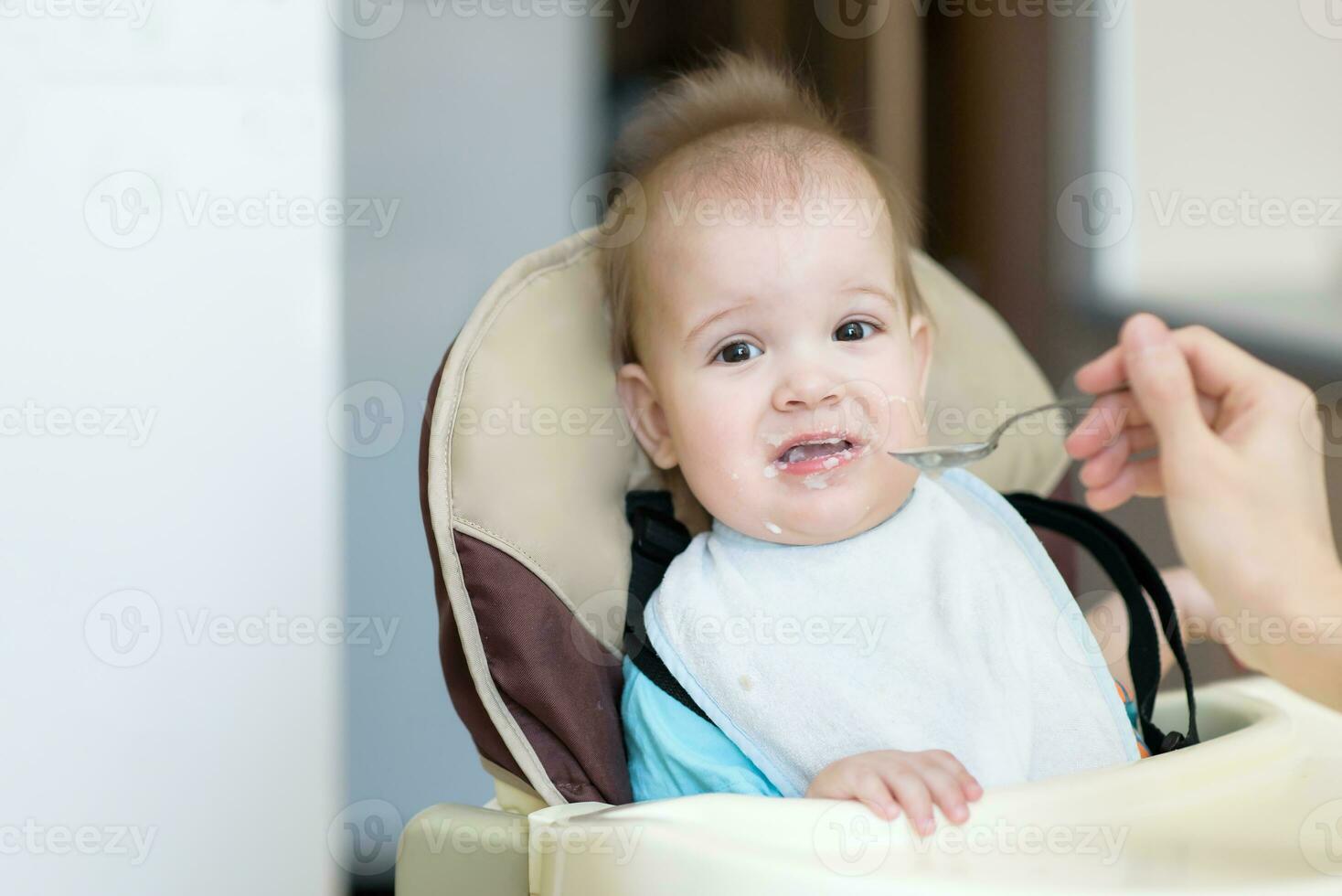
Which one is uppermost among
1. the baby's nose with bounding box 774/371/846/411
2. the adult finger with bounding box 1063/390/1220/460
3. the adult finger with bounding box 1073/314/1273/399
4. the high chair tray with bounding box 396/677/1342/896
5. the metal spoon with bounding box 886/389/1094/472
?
the adult finger with bounding box 1073/314/1273/399

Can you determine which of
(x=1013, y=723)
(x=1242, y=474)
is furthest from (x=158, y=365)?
(x=1242, y=474)

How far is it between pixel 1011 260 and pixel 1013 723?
1.69m

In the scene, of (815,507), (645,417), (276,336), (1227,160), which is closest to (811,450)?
(815,507)

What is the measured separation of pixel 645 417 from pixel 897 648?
0.31 m

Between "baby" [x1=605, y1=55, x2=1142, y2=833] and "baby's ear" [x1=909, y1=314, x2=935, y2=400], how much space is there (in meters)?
0.06

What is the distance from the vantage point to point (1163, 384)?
83cm

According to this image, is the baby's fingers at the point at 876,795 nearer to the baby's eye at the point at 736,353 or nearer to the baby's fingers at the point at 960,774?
the baby's fingers at the point at 960,774

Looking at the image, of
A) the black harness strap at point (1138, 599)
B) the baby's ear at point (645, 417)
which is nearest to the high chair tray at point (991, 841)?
the black harness strap at point (1138, 599)

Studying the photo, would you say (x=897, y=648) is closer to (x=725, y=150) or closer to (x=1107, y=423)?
(x=1107, y=423)

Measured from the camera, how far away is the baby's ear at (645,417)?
3.44ft

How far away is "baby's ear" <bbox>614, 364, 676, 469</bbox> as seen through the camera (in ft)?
3.44

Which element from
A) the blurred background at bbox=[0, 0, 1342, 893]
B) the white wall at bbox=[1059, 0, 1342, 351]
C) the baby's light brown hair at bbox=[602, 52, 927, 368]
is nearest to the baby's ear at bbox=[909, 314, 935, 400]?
the baby's light brown hair at bbox=[602, 52, 927, 368]

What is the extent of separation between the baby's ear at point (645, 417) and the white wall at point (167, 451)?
39cm

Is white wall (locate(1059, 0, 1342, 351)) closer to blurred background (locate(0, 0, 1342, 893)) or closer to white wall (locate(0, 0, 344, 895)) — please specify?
blurred background (locate(0, 0, 1342, 893))
